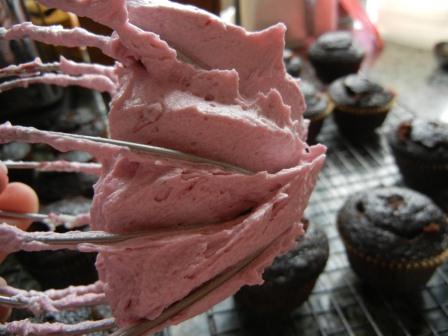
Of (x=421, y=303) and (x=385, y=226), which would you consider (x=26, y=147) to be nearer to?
(x=385, y=226)

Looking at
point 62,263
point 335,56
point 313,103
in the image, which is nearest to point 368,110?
point 313,103

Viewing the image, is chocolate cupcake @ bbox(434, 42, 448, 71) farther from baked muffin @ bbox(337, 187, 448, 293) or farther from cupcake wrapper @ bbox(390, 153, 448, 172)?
baked muffin @ bbox(337, 187, 448, 293)

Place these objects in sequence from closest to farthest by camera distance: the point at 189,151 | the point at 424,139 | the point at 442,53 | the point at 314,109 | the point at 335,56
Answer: the point at 189,151
the point at 424,139
the point at 314,109
the point at 335,56
the point at 442,53

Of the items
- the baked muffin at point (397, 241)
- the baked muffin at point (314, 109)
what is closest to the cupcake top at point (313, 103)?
the baked muffin at point (314, 109)

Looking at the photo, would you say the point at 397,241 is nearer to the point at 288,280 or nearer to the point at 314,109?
the point at 288,280

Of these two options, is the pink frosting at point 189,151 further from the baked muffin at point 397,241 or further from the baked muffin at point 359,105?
the baked muffin at point 359,105
